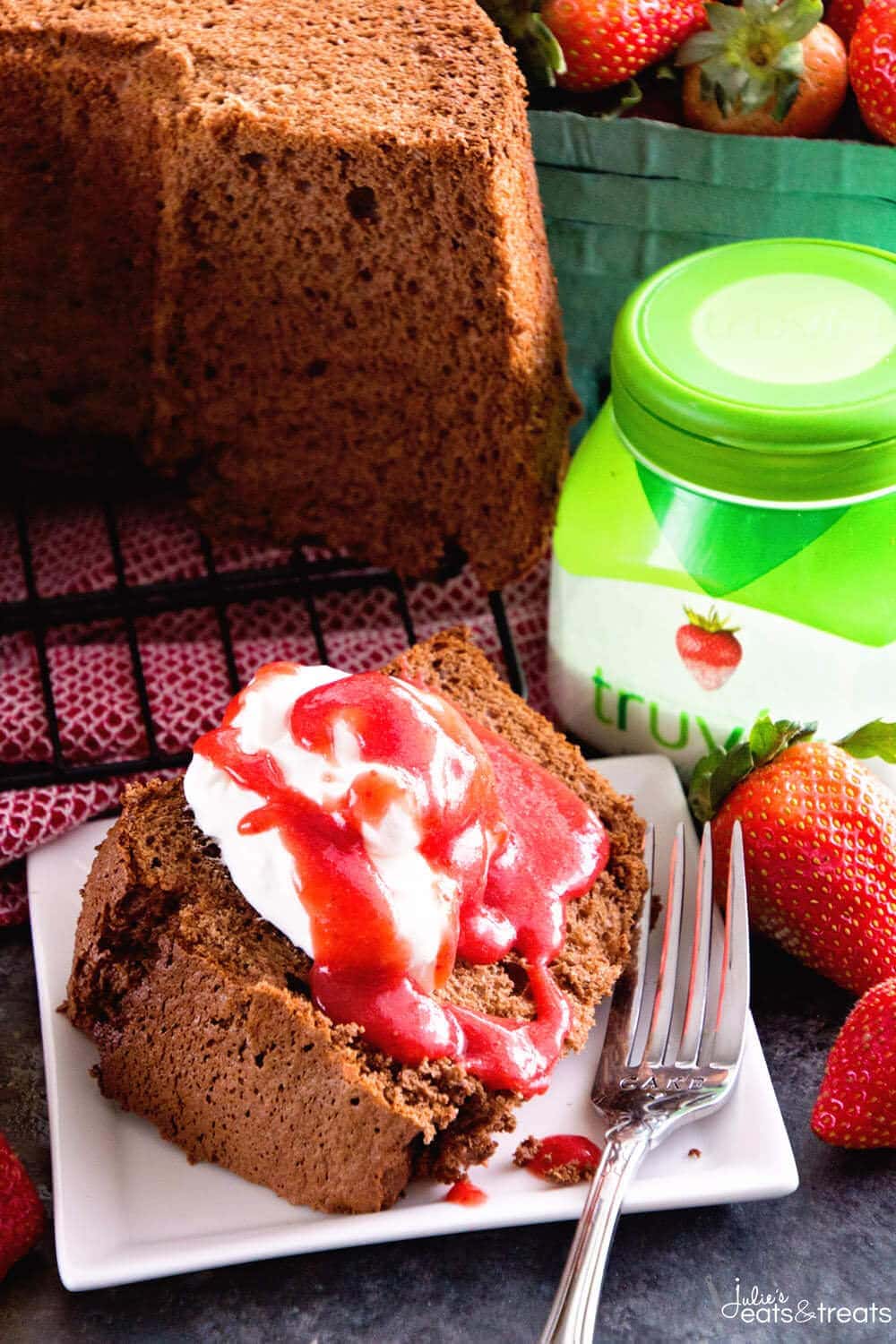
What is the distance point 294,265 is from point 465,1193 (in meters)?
0.93

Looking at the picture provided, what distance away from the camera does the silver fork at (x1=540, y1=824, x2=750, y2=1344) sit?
1105 millimetres

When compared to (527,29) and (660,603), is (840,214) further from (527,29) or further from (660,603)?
(660,603)

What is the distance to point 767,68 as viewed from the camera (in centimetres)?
156

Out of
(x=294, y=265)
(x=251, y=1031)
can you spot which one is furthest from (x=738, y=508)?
(x=251, y=1031)

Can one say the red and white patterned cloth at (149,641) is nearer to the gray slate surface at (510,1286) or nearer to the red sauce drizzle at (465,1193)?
the gray slate surface at (510,1286)

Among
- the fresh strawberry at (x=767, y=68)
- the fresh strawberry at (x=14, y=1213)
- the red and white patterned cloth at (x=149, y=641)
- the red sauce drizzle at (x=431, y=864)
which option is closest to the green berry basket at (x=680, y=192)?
the fresh strawberry at (x=767, y=68)

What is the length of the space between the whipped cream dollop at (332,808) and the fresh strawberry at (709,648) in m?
0.36

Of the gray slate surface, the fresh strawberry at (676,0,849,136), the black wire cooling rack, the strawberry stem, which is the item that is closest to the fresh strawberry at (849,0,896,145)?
the fresh strawberry at (676,0,849,136)

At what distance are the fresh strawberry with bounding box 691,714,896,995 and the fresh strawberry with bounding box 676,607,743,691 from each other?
0.10 metres

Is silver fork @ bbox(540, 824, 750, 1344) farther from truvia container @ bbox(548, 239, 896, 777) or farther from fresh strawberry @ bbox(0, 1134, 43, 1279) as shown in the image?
fresh strawberry @ bbox(0, 1134, 43, 1279)

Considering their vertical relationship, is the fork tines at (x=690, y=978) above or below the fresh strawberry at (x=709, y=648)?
below

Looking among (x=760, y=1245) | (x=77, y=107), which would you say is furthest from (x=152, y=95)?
(x=760, y=1245)

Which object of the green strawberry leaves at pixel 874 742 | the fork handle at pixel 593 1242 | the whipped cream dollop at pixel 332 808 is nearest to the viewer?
the fork handle at pixel 593 1242

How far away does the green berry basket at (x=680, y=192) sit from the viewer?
1612 millimetres
